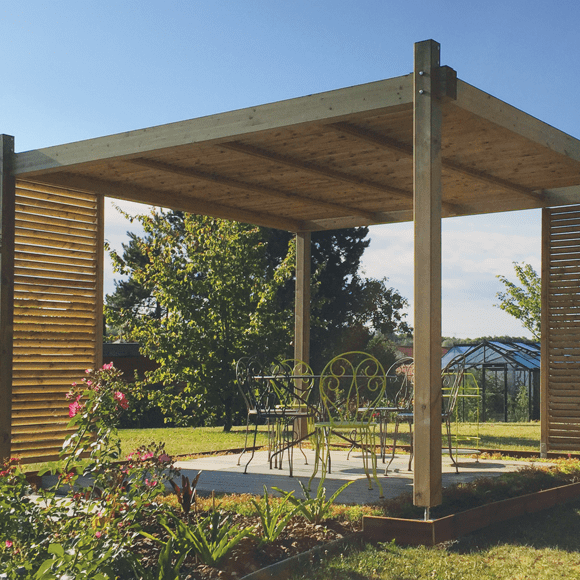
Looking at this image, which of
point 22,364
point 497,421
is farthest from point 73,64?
point 497,421

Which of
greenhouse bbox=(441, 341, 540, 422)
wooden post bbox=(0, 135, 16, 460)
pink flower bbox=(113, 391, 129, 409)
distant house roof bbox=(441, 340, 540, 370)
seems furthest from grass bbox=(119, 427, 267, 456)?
distant house roof bbox=(441, 340, 540, 370)

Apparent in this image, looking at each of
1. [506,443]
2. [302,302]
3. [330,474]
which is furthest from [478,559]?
[506,443]

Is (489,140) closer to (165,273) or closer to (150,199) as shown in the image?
(150,199)

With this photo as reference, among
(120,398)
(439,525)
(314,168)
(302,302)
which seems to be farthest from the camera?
(302,302)

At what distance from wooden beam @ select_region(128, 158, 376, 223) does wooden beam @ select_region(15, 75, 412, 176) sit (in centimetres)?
40

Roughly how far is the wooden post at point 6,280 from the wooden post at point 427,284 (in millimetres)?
3875

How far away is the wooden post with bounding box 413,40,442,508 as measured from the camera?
14.4 ft

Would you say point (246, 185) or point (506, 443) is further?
point (506, 443)

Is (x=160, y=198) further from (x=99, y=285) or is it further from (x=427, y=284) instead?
(x=427, y=284)

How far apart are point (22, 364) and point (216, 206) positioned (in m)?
2.76

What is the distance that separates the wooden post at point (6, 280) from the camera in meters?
6.54

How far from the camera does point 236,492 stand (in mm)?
5594

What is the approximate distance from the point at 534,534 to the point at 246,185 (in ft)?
13.8

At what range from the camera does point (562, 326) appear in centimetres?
817
